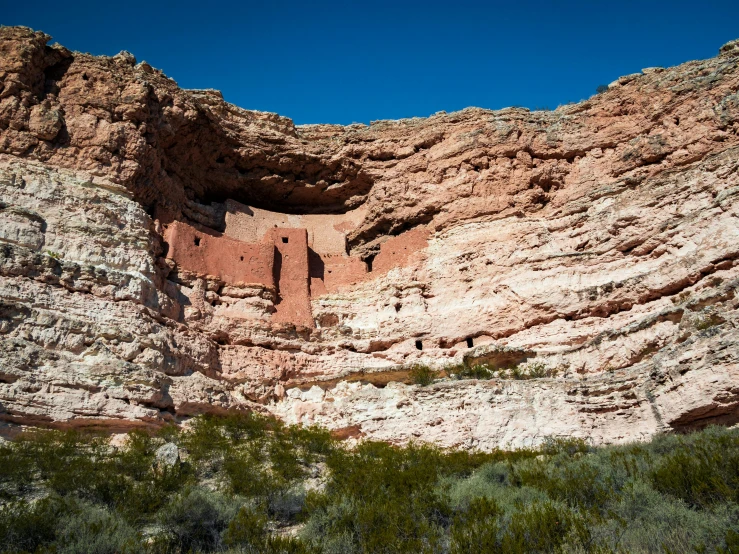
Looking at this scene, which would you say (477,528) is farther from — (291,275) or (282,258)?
(282,258)

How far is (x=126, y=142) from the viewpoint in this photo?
1766 cm

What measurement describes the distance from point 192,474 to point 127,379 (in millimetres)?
3277

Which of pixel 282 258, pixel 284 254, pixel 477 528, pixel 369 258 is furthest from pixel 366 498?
pixel 369 258

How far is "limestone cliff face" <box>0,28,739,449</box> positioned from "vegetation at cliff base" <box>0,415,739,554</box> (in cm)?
140

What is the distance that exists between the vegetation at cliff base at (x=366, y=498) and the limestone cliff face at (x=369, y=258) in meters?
1.40

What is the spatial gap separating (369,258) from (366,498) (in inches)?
490

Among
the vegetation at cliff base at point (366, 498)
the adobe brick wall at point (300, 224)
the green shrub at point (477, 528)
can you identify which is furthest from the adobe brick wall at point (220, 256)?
the green shrub at point (477, 528)

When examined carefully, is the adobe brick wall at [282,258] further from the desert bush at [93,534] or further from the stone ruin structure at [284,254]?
the desert bush at [93,534]

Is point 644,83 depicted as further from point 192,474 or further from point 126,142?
point 192,474

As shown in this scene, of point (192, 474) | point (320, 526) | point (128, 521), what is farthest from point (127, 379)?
point (320, 526)

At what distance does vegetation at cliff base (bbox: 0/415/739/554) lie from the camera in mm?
6980

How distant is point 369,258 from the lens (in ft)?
68.9

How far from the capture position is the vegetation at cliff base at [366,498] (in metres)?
6.98

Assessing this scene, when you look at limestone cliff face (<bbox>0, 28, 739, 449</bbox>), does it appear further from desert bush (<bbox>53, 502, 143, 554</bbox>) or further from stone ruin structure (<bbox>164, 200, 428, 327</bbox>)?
desert bush (<bbox>53, 502, 143, 554</bbox>)
